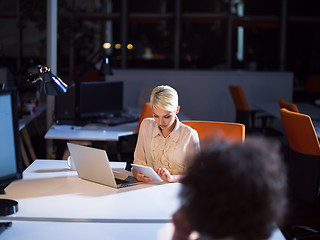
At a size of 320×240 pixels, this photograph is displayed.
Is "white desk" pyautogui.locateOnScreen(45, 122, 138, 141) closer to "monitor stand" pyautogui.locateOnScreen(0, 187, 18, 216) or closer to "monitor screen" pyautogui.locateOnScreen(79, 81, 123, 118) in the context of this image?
"monitor screen" pyautogui.locateOnScreen(79, 81, 123, 118)

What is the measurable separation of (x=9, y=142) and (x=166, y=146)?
1.19 meters

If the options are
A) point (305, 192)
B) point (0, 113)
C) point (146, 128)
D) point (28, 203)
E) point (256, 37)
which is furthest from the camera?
point (256, 37)

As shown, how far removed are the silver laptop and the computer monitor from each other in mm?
453

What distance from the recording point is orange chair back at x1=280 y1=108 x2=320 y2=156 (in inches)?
138

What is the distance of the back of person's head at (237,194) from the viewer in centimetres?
98

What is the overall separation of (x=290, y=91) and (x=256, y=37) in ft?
6.81

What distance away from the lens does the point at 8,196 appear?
2328mm

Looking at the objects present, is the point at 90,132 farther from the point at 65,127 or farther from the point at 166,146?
the point at 166,146

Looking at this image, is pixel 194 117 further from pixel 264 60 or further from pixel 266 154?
pixel 266 154

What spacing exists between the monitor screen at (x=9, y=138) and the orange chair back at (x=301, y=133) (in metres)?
2.27

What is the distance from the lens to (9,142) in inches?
79.4

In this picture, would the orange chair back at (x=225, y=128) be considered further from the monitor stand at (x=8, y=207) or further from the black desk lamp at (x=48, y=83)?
the monitor stand at (x=8, y=207)

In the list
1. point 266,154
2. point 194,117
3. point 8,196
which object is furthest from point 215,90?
point 266,154

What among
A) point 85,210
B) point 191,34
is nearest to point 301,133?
point 85,210
